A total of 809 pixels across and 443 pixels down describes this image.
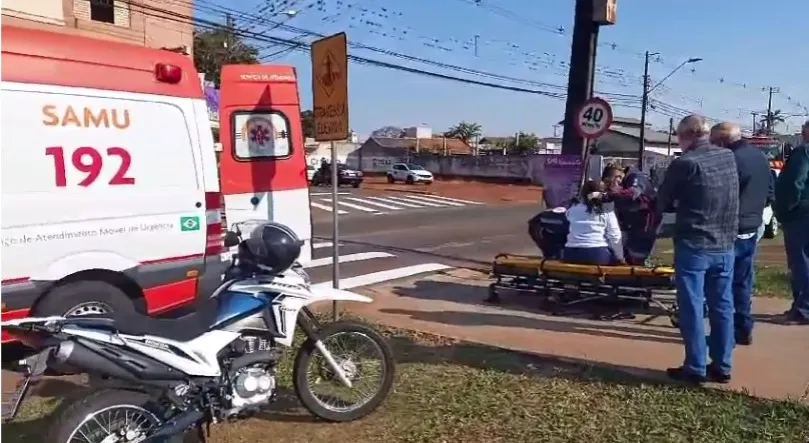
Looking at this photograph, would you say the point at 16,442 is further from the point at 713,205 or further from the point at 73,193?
the point at 713,205

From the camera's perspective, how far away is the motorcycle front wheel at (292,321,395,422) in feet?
15.0

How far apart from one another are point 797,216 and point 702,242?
256cm

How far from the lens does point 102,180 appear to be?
547 centimetres

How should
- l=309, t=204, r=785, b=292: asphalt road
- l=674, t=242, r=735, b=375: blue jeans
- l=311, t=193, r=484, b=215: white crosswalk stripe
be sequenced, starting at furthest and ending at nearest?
l=311, t=193, r=484, b=215: white crosswalk stripe, l=309, t=204, r=785, b=292: asphalt road, l=674, t=242, r=735, b=375: blue jeans

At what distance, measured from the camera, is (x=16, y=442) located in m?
4.31

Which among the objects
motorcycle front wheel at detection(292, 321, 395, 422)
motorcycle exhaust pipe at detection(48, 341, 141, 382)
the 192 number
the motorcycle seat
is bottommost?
motorcycle front wheel at detection(292, 321, 395, 422)

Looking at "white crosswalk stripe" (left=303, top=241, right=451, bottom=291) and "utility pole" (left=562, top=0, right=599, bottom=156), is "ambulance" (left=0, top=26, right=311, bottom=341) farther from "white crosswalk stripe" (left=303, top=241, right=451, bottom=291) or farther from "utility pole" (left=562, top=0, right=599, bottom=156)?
"utility pole" (left=562, top=0, right=599, bottom=156)

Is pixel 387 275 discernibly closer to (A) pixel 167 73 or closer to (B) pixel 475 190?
(A) pixel 167 73

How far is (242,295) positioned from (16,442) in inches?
63.0

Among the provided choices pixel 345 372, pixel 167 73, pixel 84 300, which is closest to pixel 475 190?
pixel 167 73

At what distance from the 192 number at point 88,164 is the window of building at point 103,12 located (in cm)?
2009

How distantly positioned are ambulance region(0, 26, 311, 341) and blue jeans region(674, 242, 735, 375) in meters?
3.29

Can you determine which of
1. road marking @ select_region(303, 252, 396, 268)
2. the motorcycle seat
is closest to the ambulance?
the motorcycle seat

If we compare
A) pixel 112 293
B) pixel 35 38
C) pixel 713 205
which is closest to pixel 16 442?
pixel 112 293
